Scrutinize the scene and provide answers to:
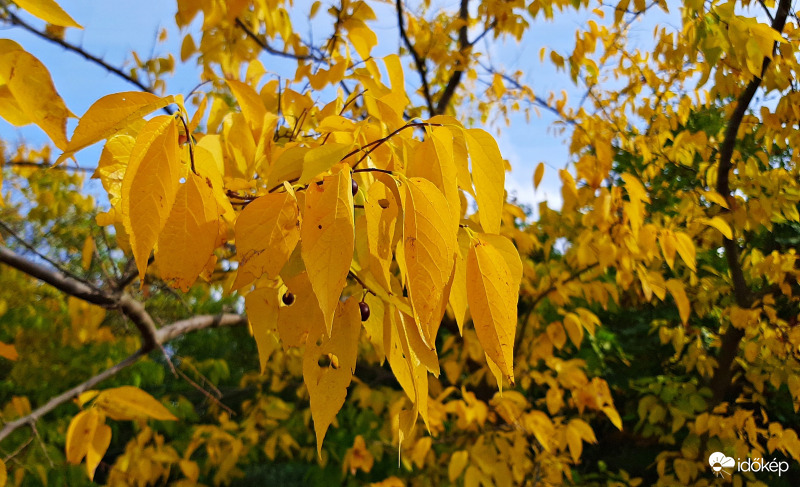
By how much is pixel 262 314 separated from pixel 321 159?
0.71ft

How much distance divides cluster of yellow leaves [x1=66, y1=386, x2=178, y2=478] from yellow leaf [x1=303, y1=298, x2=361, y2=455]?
454 millimetres

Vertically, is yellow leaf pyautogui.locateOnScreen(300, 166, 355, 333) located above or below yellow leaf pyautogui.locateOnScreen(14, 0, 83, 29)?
below

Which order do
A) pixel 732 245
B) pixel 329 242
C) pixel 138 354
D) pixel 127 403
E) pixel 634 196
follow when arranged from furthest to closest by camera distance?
pixel 732 245
pixel 138 354
pixel 634 196
pixel 127 403
pixel 329 242

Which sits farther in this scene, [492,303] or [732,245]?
[732,245]

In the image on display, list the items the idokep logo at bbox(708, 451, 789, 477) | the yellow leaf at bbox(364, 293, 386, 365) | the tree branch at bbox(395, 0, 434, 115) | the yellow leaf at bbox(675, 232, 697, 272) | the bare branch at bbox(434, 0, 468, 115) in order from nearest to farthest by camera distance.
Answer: the yellow leaf at bbox(364, 293, 386, 365), the yellow leaf at bbox(675, 232, 697, 272), the idokep logo at bbox(708, 451, 789, 477), the tree branch at bbox(395, 0, 434, 115), the bare branch at bbox(434, 0, 468, 115)

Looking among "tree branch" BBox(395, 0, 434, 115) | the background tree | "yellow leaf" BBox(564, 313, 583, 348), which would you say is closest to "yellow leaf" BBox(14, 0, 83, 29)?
the background tree

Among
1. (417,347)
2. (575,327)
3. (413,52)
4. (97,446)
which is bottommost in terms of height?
(97,446)

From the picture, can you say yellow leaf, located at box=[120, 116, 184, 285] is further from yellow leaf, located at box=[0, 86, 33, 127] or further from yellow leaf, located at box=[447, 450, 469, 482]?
yellow leaf, located at box=[447, 450, 469, 482]

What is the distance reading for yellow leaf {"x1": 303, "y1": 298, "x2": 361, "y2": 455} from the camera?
432mm

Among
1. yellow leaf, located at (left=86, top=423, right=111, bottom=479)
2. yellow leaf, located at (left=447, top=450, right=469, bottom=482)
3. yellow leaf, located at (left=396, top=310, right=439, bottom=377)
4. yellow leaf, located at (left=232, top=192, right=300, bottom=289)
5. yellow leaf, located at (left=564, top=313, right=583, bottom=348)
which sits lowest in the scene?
yellow leaf, located at (left=86, top=423, right=111, bottom=479)

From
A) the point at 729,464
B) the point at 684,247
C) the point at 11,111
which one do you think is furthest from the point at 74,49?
the point at 729,464

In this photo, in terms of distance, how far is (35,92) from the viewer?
1.39 feet

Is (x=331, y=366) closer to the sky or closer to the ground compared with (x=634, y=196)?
closer to the ground

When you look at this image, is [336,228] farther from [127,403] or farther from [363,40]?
[363,40]
